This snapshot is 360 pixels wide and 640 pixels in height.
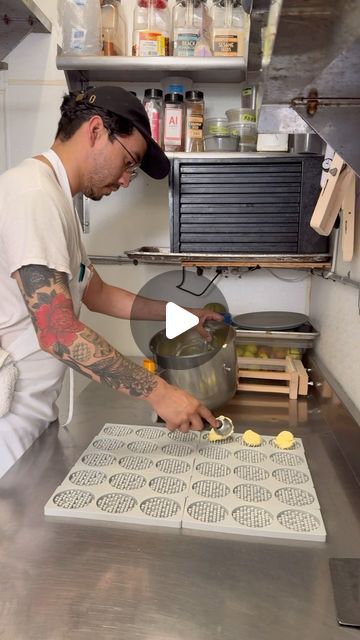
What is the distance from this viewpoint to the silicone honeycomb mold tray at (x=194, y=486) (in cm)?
71

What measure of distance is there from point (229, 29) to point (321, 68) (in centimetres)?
94

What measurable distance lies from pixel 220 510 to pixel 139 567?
16 centimetres

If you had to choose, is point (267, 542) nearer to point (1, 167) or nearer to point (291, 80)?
point (291, 80)

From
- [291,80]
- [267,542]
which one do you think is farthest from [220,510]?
[291,80]

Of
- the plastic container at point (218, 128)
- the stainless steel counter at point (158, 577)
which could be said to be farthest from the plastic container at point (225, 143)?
the stainless steel counter at point (158, 577)

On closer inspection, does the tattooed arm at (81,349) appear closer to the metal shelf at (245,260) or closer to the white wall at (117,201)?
the metal shelf at (245,260)

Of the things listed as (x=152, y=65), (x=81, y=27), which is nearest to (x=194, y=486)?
(x=152, y=65)

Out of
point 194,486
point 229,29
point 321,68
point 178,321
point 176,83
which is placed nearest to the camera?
point 321,68

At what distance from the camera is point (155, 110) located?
1.31 meters

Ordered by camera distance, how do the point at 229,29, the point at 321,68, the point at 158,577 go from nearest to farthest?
the point at 321,68 → the point at 158,577 → the point at 229,29

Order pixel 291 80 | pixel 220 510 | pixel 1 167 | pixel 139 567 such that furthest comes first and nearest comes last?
pixel 1 167 → pixel 220 510 → pixel 139 567 → pixel 291 80

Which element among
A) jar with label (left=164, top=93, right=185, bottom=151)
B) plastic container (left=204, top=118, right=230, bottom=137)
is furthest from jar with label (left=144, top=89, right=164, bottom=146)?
A: plastic container (left=204, top=118, right=230, bottom=137)

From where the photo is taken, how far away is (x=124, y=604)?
56 cm

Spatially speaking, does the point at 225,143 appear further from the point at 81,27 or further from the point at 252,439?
the point at 252,439
